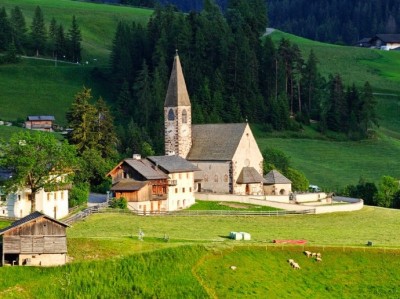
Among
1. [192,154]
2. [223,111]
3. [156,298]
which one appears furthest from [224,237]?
[223,111]

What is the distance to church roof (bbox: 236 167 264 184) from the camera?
10325 cm

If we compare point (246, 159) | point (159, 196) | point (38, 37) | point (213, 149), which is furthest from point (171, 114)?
point (38, 37)

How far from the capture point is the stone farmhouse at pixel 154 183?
9212cm

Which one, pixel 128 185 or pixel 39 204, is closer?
pixel 39 204

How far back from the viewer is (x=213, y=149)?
342ft

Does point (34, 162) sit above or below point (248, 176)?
above

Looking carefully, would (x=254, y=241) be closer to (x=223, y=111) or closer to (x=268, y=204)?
(x=268, y=204)

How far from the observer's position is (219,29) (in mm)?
152750

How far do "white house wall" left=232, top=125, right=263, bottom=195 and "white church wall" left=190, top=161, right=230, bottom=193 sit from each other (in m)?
0.89

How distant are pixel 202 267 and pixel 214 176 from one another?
37.1 m

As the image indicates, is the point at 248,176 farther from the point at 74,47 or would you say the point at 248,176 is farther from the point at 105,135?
the point at 74,47

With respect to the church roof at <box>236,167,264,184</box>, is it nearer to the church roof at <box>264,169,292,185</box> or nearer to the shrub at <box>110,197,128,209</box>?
the church roof at <box>264,169,292,185</box>

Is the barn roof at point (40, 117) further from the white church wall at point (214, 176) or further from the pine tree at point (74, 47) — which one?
the white church wall at point (214, 176)

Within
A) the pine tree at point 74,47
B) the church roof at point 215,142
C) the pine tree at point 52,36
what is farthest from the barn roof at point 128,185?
the pine tree at point 52,36
